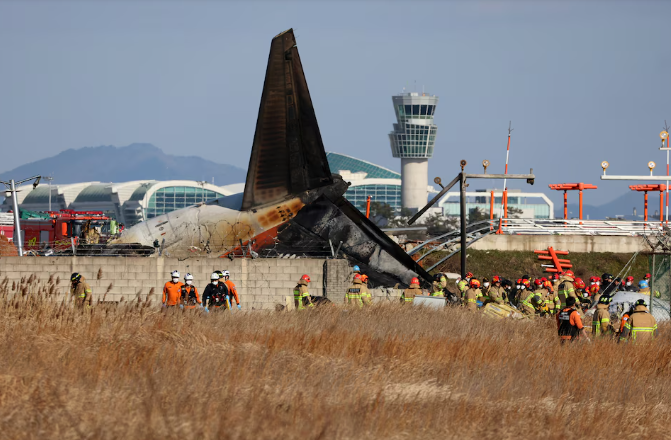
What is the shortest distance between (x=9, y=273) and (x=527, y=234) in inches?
971

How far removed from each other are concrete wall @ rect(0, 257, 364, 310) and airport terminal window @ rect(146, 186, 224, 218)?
6232 inches

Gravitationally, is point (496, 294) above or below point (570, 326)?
above

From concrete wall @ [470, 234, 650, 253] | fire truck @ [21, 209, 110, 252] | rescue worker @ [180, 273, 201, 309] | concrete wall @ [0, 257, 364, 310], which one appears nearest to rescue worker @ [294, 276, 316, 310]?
rescue worker @ [180, 273, 201, 309]

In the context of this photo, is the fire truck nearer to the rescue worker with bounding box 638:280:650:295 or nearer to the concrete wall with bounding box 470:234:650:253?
the concrete wall with bounding box 470:234:650:253

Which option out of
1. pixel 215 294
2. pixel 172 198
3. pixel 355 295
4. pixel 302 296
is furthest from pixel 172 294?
pixel 172 198

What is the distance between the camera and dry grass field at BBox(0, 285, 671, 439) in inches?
376

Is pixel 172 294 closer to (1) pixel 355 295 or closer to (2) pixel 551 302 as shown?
(1) pixel 355 295

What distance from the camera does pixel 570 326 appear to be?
17.7 m

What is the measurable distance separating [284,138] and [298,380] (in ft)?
61.7

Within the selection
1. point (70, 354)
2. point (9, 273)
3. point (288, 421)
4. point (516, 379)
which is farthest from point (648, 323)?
point (9, 273)

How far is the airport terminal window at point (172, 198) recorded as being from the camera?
622ft

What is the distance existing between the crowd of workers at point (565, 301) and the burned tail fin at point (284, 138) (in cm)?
642

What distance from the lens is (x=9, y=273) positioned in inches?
1160

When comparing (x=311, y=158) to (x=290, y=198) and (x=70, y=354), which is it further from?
(x=70, y=354)
